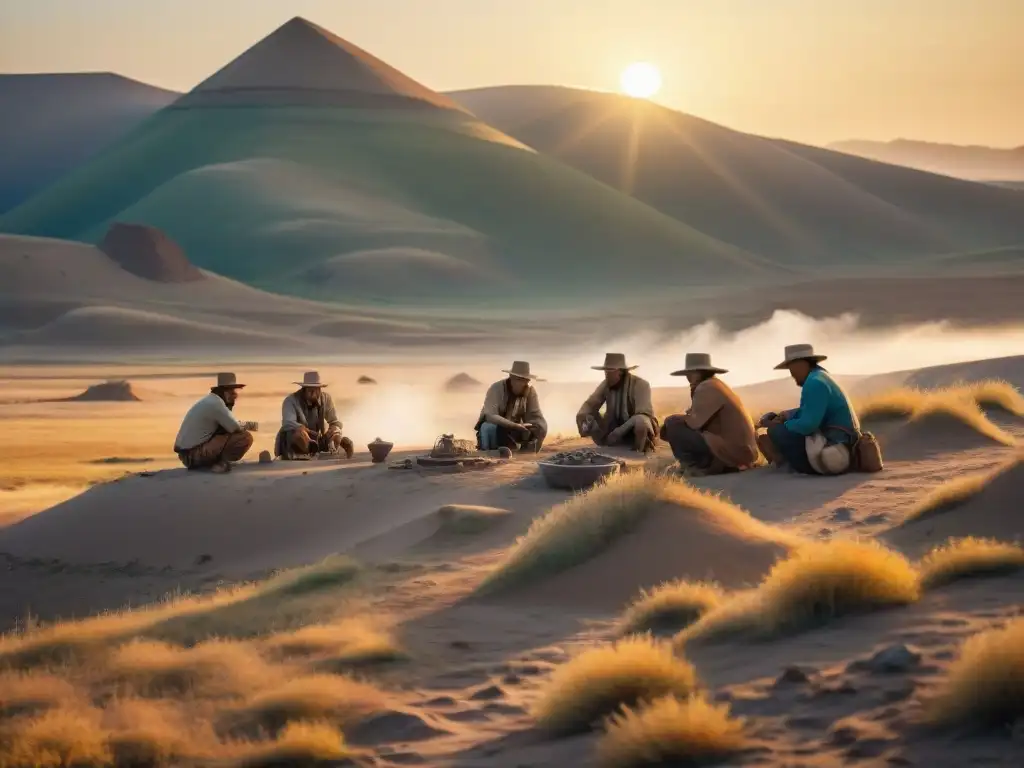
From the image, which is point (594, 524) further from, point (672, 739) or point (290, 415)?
point (290, 415)

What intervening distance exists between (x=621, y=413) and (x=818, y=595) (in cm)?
848

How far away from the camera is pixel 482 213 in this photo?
12612 cm

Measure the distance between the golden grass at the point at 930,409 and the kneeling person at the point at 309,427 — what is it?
6.29m

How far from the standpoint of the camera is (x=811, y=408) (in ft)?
40.5

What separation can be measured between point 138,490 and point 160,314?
51047 millimetres

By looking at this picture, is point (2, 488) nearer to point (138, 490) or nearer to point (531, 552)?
point (138, 490)

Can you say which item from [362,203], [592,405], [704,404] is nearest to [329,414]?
[592,405]

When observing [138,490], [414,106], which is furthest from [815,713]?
[414,106]

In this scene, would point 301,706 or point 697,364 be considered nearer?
point 301,706

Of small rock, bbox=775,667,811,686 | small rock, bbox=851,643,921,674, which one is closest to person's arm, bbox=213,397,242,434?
small rock, bbox=775,667,811,686

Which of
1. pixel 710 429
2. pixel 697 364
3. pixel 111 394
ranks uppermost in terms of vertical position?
pixel 111 394

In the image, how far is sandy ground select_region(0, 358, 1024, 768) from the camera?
604 cm

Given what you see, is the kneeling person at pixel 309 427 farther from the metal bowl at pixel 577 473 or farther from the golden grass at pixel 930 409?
the golden grass at pixel 930 409

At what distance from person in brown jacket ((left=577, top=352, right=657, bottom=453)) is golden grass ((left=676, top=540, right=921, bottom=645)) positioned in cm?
783
